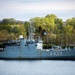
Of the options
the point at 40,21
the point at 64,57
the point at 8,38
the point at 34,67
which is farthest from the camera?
the point at 40,21

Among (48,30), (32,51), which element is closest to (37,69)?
(32,51)

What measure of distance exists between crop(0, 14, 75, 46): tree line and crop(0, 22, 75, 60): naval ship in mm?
12324

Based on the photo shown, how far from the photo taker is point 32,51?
7356 centimetres

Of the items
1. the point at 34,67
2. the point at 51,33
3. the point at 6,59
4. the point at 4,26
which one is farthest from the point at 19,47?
the point at 4,26

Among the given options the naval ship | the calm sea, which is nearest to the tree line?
the naval ship

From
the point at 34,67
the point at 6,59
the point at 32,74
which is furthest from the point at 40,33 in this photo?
the point at 32,74

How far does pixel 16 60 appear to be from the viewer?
240 feet

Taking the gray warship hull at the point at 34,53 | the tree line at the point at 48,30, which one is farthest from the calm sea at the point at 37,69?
the tree line at the point at 48,30

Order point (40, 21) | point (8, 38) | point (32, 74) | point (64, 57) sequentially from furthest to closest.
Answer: point (40, 21) < point (8, 38) < point (64, 57) < point (32, 74)

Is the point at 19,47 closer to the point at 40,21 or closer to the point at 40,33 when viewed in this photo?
the point at 40,33

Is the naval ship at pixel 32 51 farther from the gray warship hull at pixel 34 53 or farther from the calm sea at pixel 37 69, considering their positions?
the calm sea at pixel 37 69

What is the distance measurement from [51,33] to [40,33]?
272cm

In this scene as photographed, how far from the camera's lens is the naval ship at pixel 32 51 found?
239 feet

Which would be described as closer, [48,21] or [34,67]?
[34,67]
